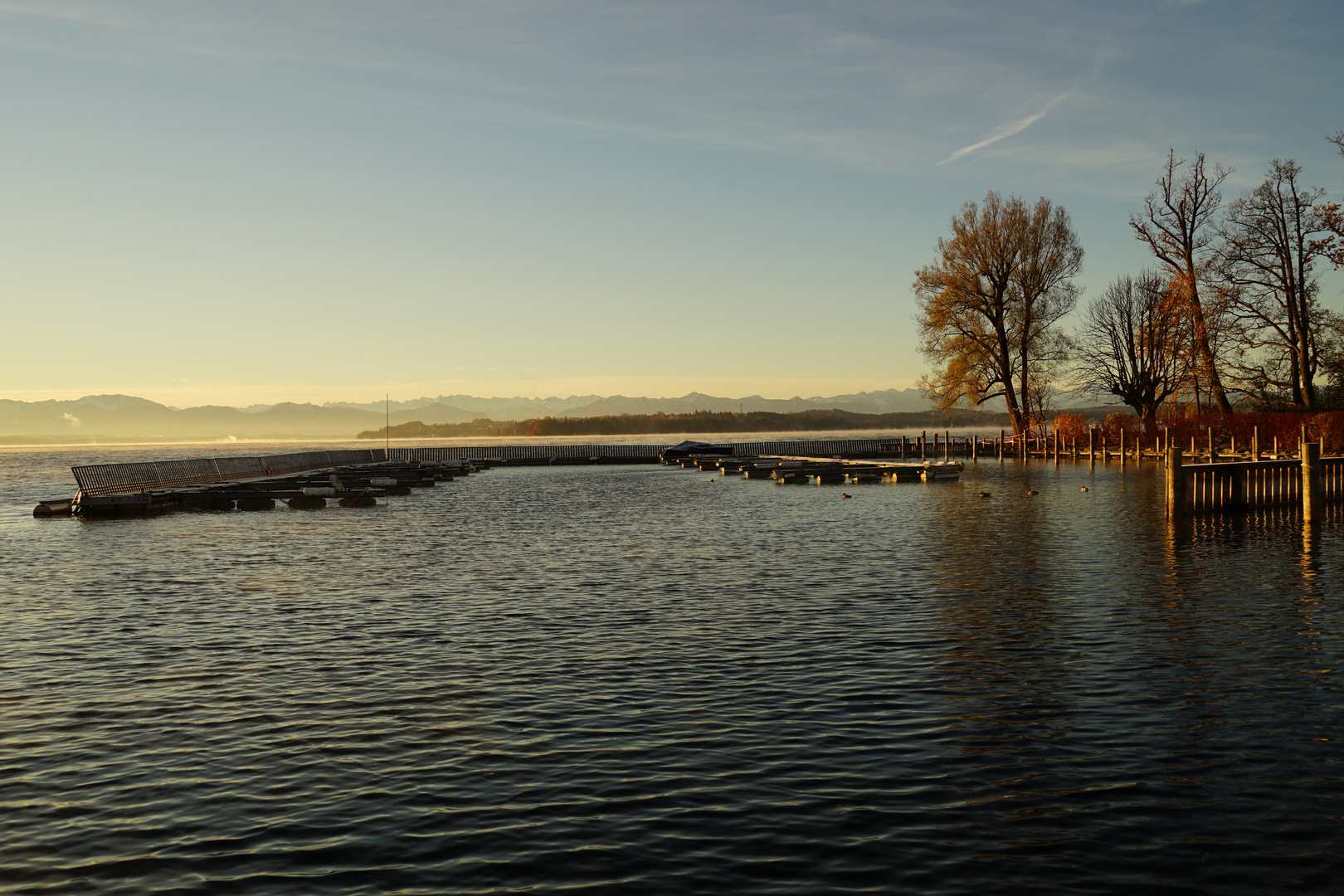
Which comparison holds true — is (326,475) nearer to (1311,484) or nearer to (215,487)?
(215,487)

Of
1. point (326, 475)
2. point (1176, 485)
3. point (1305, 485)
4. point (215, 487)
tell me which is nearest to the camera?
point (1305, 485)

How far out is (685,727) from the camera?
10859mm

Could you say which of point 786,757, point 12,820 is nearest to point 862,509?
point 786,757

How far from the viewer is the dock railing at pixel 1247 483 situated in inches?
1284

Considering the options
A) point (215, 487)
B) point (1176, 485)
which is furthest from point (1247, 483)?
point (215, 487)

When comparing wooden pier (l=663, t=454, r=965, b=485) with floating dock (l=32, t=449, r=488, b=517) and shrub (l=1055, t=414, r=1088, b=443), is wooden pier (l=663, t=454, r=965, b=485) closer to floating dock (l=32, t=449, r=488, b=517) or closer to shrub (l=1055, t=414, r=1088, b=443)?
shrub (l=1055, t=414, r=1088, b=443)

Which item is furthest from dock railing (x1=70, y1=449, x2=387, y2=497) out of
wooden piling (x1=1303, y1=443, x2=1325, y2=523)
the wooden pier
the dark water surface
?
wooden piling (x1=1303, y1=443, x2=1325, y2=523)

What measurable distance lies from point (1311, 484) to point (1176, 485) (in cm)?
383

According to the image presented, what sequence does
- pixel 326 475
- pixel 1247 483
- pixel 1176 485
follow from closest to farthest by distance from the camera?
pixel 1176 485
pixel 1247 483
pixel 326 475

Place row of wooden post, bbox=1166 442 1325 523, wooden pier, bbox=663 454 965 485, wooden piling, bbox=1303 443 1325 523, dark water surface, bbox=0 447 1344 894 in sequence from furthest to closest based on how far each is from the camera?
wooden pier, bbox=663 454 965 485, row of wooden post, bbox=1166 442 1325 523, wooden piling, bbox=1303 443 1325 523, dark water surface, bbox=0 447 1344 894

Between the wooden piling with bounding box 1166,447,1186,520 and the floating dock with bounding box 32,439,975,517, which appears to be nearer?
the wooden piling with bounding box 1166,447,1186,520

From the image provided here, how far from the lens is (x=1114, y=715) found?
36.0 ft

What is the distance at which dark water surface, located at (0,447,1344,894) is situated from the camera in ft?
24.6

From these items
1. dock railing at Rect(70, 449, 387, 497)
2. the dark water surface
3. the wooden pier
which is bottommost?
the dark water surface
